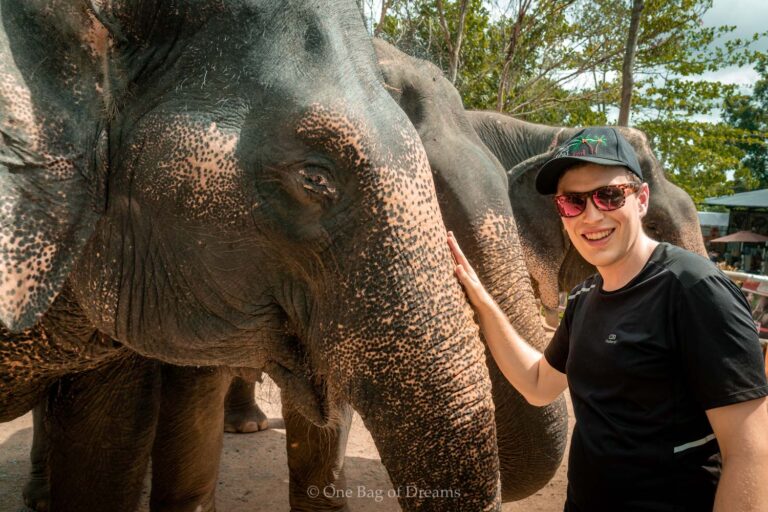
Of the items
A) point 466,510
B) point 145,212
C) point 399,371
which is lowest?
point 466,510

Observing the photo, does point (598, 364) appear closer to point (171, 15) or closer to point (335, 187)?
point (335, 187)

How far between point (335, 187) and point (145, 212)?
448 mm

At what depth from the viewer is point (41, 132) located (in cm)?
153

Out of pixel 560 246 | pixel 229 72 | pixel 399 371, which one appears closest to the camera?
pixel 399 371

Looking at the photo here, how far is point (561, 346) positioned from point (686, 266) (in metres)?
0.52

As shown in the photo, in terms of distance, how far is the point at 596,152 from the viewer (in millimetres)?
1615

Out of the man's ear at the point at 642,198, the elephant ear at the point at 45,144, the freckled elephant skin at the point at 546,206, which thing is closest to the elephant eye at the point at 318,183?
the elephant ear at the point at 45,144

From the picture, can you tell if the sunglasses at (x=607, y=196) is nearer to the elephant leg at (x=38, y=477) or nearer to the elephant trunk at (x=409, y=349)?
A: the elephant trunk at (x=409, y=349)

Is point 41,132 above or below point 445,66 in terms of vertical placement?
below

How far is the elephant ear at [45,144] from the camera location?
149 centimetres

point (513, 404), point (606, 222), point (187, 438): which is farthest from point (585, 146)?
point (187, 438)

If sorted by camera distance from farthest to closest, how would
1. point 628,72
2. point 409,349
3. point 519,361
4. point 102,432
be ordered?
point 628,72 < point 102,432 < point 519,361 < point 409,349

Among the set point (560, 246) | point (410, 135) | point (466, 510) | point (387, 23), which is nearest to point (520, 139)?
point (560, 246)

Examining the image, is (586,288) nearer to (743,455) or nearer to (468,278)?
(468,278)
